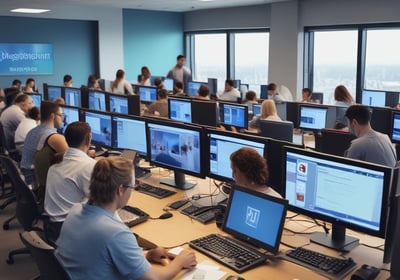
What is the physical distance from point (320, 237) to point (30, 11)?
33.0 feet

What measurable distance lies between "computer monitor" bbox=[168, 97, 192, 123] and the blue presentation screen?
6.30 metres

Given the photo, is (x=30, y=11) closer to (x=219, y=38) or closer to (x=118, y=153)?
(x=219, y=38)

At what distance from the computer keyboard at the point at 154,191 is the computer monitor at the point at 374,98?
18.4 ft

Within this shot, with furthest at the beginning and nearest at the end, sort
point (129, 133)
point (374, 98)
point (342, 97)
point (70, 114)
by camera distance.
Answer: point (374, 98)
point (342, 97)
point (70, 114)
point (129, 133)

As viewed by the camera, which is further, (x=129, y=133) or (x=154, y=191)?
(x=129, y=133)

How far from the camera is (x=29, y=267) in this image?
4.12m

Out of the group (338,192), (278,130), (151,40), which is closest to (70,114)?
(278,130)

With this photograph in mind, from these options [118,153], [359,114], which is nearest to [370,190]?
[359,114]

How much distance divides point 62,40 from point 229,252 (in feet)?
34.7

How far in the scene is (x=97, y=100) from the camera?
6.78 m

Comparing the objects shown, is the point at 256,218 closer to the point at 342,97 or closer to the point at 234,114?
the point at 234,114

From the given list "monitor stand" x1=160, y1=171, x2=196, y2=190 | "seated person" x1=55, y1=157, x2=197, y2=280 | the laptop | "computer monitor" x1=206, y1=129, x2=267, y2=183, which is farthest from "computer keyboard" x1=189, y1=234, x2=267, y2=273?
"monitor stand" x1=160, y1=171, x2=196, y2=190

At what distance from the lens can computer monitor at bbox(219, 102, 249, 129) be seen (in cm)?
621

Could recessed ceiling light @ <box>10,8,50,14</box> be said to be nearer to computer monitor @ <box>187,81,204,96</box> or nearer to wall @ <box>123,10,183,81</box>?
wall @ <box>123,10,183,81</box>
